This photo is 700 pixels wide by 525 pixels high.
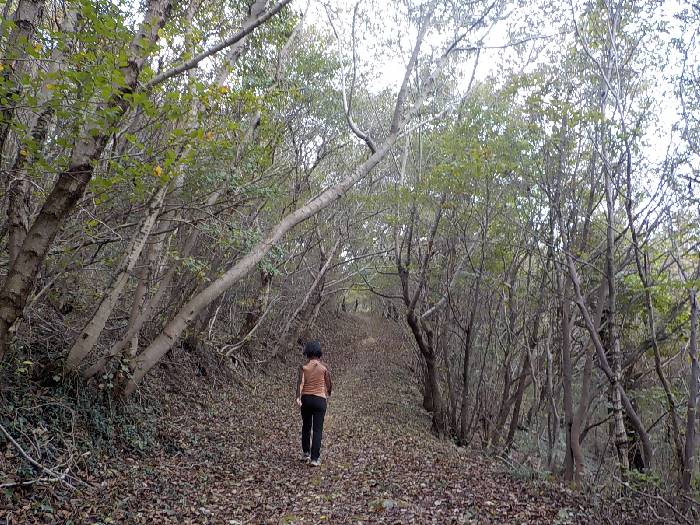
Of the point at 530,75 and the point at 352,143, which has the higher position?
the point at 352,143

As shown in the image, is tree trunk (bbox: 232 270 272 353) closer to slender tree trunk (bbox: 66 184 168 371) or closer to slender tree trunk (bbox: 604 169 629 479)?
slender tree trunk (bbox: 66 184 168 371)

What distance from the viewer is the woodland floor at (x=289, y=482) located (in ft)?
17.2

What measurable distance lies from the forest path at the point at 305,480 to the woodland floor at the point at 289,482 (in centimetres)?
1

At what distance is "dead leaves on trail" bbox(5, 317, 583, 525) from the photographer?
17.3ft

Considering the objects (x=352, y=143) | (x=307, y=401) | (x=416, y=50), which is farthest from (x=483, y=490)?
(x=352, y=143)

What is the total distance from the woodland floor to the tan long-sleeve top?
3.58ft

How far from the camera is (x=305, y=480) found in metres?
6.56

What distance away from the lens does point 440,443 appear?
10.5 m

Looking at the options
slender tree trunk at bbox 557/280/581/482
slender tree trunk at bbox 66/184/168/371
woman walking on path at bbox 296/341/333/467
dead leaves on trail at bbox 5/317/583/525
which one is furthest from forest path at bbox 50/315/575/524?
slender tree trunk at bbox 66/184/168/371

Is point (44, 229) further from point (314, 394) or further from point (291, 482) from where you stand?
point (291, 482)

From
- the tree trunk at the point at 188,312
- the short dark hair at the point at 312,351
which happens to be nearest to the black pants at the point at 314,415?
the short dark hair at the point at 312,351

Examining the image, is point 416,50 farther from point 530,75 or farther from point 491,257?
point 491,257

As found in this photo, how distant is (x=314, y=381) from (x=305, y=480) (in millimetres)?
1274

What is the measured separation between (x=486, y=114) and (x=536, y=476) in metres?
6.72
